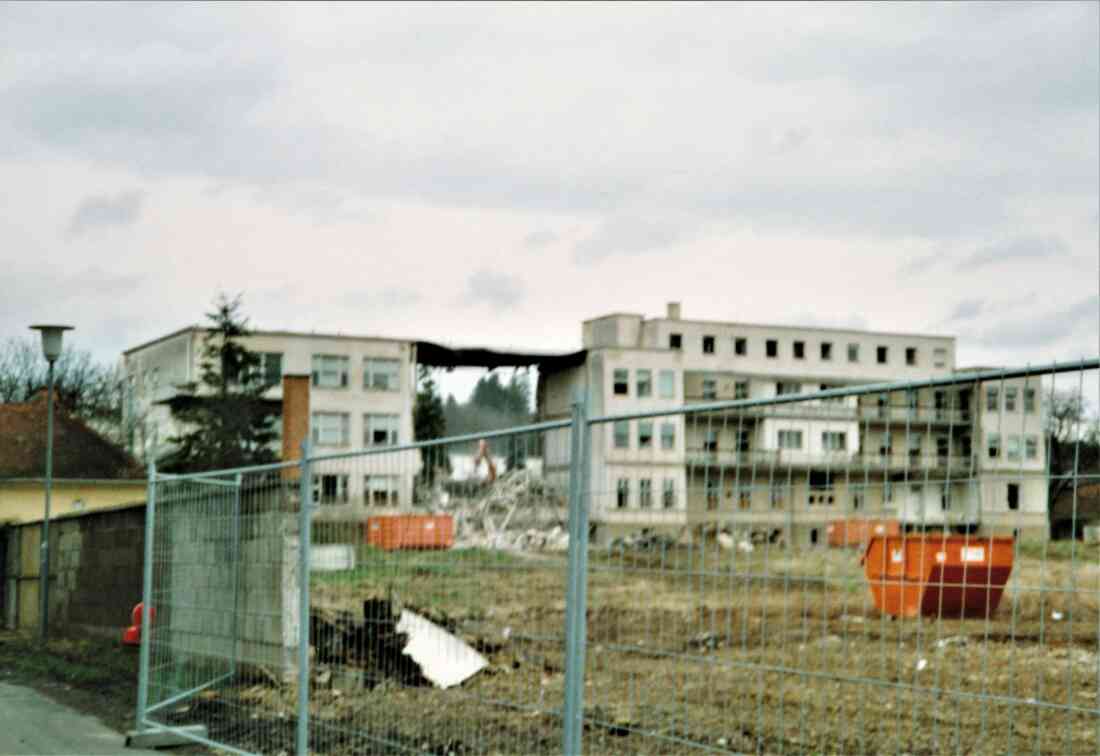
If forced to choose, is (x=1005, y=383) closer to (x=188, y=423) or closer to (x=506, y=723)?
(x=506, y=723)

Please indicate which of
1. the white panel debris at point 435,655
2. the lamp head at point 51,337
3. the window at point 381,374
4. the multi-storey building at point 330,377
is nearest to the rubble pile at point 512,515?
the white panel debris at point 435,655

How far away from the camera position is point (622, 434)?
25.9 ft

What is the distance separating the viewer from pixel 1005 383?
17.0ft

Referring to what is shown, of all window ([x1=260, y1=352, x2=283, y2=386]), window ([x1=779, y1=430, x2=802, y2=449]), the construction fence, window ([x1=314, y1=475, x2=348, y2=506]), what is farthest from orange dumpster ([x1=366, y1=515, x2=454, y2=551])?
window ([x1=260, y1=352, x2=283, y2=386])

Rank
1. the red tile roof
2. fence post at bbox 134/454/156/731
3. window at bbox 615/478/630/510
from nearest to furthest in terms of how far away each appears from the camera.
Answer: window at bbox 615/478/630/510 → fence post at bbox 134/454/156/731 → the red tile roof

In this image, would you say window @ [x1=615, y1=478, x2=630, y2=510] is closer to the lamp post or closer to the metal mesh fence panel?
the metal mesh fence panel

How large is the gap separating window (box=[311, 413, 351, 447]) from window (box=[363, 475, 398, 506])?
8227 cm

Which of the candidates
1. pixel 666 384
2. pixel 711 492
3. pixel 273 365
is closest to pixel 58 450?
pixel 273 365

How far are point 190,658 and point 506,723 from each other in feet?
13.7

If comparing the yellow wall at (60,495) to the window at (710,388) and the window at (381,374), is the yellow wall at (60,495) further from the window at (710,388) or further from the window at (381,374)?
the window at (710,388)

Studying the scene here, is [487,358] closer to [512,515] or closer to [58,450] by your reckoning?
[58,450]

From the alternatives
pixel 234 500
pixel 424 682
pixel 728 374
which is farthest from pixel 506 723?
pixel 728 374

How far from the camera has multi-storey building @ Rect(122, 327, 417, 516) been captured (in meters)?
88.8

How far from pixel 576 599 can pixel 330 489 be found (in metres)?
3.67
